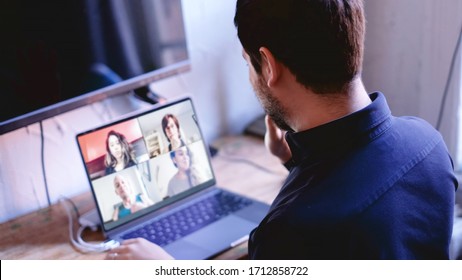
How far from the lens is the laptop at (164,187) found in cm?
129

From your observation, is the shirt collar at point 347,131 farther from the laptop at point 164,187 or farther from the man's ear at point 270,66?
the laptop at point 164,187

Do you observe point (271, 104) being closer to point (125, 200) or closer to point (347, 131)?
point (347, 131)

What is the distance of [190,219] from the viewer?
52.8 inches

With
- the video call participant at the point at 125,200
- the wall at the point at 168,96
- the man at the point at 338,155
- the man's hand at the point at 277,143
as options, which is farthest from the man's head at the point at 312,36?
the wall at the point at 168,96

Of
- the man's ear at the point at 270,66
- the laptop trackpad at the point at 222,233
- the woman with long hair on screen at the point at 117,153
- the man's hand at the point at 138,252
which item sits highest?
the man's ear at the point at 270,66

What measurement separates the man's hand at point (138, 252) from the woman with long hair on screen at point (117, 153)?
0.25 m

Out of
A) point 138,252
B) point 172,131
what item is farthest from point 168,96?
point 138,252

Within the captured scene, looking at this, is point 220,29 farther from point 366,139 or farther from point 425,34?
point 366,139

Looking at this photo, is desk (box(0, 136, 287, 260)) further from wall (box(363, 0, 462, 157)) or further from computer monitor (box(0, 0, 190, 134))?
wall (box(363, 0, 462, 157))

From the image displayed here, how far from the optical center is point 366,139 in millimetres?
958

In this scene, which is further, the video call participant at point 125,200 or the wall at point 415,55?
the wall at point 415,55

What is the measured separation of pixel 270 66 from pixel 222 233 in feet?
1.41
